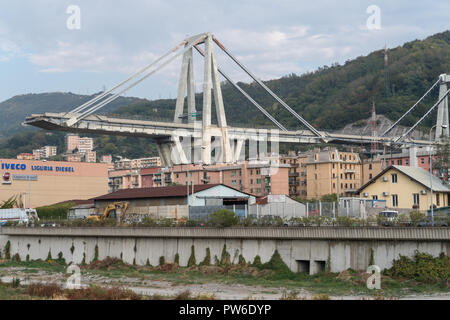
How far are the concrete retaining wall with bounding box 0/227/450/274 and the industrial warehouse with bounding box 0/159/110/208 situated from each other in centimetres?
5005

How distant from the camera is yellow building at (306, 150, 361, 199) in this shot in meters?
111

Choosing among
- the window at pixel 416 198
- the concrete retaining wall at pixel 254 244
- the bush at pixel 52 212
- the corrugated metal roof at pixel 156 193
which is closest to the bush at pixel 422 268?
the concrete retaining wall at pixel 254 244

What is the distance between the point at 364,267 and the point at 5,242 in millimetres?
33754

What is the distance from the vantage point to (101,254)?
4659cm

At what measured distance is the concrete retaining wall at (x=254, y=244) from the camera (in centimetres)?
3269

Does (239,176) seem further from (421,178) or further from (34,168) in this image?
(421,178)

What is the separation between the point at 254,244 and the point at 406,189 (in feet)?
58.6

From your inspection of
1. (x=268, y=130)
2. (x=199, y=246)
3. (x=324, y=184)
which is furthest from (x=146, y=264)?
(x=268, y=130)

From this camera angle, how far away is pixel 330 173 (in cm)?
11062

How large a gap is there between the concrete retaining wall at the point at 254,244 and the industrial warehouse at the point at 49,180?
164 ft
